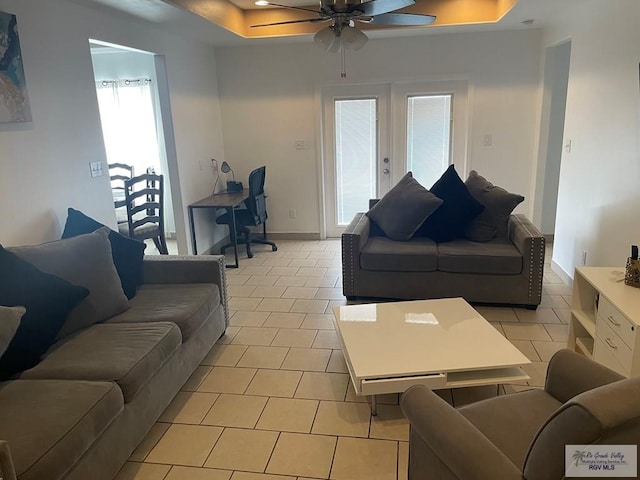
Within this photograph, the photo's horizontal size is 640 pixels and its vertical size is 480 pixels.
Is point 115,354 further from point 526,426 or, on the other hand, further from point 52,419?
point 526,426

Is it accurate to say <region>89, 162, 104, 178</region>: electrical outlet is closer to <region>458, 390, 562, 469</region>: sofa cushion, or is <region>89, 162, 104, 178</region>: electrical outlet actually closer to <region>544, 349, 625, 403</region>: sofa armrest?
<region>458, 390, 562, 469</region>: sofa cushion

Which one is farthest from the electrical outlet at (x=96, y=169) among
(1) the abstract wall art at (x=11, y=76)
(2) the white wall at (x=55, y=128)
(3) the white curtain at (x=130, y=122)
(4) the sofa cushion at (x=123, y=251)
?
(3) the white curtain at (x=130, y=122)

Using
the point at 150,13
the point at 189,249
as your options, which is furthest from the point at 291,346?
the point at 150,13

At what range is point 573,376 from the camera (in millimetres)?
1719

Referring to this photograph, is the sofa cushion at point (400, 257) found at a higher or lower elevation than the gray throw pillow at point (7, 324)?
lower

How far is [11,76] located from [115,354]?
1811mm

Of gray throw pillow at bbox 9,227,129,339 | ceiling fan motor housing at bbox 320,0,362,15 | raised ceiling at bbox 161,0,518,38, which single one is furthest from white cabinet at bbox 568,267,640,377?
raised ceiling at bbox 161,0,518,38

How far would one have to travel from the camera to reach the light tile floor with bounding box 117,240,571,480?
6.92 feet

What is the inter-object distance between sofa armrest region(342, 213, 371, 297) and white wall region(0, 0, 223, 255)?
1.89m

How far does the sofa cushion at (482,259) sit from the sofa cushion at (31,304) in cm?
258

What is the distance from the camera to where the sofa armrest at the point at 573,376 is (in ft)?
5.39

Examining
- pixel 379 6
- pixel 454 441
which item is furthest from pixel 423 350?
pixel 379 6

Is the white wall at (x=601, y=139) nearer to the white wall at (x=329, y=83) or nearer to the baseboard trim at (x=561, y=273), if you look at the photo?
the baseboard trim at (x=561, y=273)

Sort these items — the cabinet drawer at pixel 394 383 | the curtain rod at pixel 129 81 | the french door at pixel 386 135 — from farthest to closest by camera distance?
the curtain rod at pixel 129 81 → the french door at pixel 386 135 → the cabinet drawer at pixel 394 383
